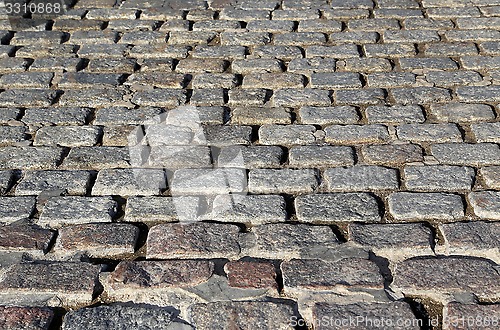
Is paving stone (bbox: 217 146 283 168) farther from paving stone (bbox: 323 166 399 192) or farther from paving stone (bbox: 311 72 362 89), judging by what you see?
paving stone (bbox: 311 72 362 89)

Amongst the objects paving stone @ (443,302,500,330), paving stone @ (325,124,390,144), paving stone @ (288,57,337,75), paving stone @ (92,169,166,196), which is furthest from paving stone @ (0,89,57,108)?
paving stone @ (443,302,500,330)

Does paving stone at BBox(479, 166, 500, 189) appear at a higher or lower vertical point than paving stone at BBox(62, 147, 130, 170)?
higher

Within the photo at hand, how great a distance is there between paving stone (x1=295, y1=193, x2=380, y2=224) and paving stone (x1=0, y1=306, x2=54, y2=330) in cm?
111

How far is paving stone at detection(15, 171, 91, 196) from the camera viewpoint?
318cm

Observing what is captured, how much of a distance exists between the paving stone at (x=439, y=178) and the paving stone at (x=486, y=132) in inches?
13.0

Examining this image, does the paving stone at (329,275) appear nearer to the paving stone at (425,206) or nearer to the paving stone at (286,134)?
the paving stone at (425,206)

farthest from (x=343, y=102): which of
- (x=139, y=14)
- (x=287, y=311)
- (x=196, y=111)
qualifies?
(x=139, y=14)

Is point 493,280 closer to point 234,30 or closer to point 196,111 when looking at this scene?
point 196,111

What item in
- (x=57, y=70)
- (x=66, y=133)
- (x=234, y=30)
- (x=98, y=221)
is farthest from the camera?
(x=234, y=30)

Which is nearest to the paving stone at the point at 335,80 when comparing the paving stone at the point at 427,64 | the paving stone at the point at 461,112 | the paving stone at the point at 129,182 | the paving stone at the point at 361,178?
the paving stone at the point at 427,64

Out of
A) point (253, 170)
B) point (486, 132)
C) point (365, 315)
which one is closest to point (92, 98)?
point (253, 170)

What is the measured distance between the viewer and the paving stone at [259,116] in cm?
374

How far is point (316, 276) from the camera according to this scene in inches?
101

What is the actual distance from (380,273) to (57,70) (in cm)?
275
